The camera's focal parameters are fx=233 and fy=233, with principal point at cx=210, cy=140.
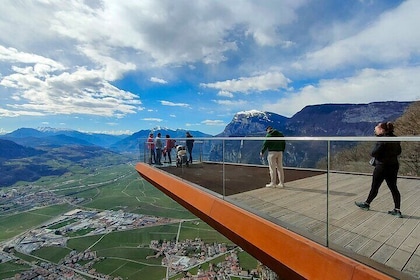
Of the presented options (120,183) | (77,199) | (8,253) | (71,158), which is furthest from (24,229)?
(71,158)

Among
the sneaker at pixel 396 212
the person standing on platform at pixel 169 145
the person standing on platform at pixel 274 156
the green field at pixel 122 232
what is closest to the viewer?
the sneaker at pixel 396 212

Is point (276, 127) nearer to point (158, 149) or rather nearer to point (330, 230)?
point (330, 230)

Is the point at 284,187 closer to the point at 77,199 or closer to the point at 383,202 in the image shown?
the point at 383,202

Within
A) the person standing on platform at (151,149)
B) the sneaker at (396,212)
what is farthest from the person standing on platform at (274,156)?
the person standing on platform at (151,149)

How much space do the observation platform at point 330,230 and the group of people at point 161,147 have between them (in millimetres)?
4253

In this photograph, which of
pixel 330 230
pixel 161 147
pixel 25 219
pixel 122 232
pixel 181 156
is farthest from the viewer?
pixel 25 219

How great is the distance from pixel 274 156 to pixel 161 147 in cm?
656

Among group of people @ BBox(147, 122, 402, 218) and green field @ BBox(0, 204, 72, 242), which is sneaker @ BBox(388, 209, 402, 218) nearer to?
group of people @ BBox(147, 122, 402, 218)

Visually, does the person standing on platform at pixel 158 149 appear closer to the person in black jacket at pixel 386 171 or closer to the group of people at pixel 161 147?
the group of people at pixel 161 147

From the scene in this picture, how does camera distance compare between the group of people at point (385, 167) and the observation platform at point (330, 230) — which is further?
the group of people at point (385, 167)

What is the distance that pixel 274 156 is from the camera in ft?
19.1

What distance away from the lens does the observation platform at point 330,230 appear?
2.70 meters

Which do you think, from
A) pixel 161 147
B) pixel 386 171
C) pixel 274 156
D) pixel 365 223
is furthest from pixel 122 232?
pixel 386 171

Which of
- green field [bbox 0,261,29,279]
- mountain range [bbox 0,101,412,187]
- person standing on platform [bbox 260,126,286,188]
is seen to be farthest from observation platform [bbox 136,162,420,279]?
green field [bbox 0,261,29,279]
